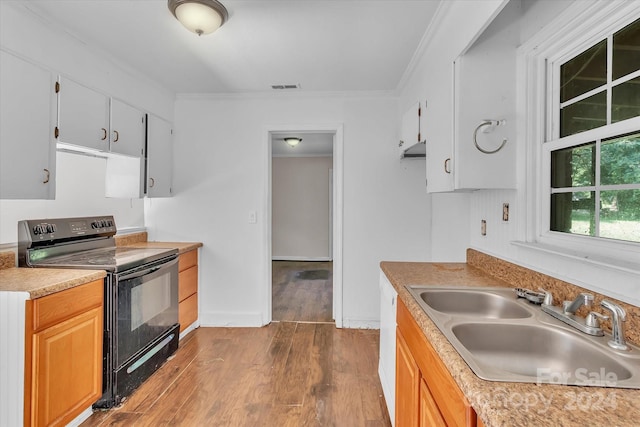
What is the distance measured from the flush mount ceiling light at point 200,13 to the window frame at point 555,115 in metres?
1.58

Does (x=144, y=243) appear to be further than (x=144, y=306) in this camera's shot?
Yes

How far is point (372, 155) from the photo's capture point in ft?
10.8

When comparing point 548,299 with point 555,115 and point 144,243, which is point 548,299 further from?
point 144,243

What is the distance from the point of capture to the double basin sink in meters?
0.78

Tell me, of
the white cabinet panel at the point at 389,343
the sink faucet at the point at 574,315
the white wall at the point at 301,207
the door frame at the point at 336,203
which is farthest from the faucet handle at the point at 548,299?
the white wall at the point at 301,207

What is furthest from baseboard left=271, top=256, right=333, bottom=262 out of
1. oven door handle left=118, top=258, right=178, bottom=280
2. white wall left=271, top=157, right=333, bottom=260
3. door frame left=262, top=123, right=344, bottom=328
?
oven door handle left=118, top=258, right=178, bottom=280

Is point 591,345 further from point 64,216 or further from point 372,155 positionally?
point 64,216

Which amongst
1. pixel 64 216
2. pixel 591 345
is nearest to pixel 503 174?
pixel 591 345

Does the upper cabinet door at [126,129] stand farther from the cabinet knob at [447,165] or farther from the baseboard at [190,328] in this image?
the cabinet knob at [447,165]

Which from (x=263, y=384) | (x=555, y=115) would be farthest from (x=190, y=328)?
(x=555, y=115)

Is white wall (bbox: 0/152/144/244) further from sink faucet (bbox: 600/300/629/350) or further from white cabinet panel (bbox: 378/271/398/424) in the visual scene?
sink faucet (bbox: 600/300/629/350)

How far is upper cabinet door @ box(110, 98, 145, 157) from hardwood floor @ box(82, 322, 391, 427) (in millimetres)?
1735

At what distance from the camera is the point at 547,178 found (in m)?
1.51

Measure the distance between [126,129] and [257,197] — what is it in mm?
1265
